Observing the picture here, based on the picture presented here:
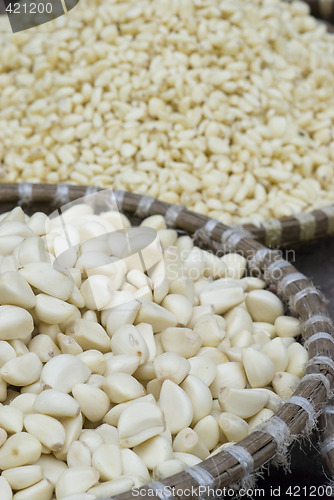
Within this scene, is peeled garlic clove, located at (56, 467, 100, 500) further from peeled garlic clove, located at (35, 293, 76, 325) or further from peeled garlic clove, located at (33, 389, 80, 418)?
peeled garlic clove, located at (35, 293, 76, 325)

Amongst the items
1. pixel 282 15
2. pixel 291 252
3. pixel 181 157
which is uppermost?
pixel 282 15

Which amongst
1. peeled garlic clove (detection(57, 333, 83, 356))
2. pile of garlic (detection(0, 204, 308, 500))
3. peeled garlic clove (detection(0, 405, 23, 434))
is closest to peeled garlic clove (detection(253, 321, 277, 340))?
pile of garlic (detection(0, 204, 308, 500))

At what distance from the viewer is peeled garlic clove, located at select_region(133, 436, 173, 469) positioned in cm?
72

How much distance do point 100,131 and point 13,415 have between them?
0.87 m

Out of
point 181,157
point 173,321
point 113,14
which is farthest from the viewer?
point 113,14

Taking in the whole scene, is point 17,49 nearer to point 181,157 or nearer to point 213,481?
point 181,157

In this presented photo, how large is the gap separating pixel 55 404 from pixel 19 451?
0.22 ft

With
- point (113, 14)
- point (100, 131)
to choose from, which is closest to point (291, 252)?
point (100, 131)

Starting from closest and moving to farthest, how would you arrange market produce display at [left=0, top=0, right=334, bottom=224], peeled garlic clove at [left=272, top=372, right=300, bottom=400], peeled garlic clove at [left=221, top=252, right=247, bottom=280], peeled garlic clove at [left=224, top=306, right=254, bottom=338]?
1. peeled garlic clove at [left=272, top=372, right=300, bottom=400]
2. peeled garlic clove at [left=224, top=306, right=254, bottom=338]
3. peeled garlic clove at [left=221, top=252, right=247, bottom=280]
4. market produce display at [left=0, top=0, right=334, bottom=224]

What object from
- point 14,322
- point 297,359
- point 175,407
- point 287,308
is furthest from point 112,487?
point 287,308

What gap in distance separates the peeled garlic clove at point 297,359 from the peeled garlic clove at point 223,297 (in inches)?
4.9

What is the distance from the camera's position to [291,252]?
1.43m

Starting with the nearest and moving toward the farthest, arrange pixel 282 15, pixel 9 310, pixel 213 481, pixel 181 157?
pixel 213 481 → pixel 9 310 → pixel 181 157 → pixel 282 15

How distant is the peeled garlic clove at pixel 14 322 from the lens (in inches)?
30.4
